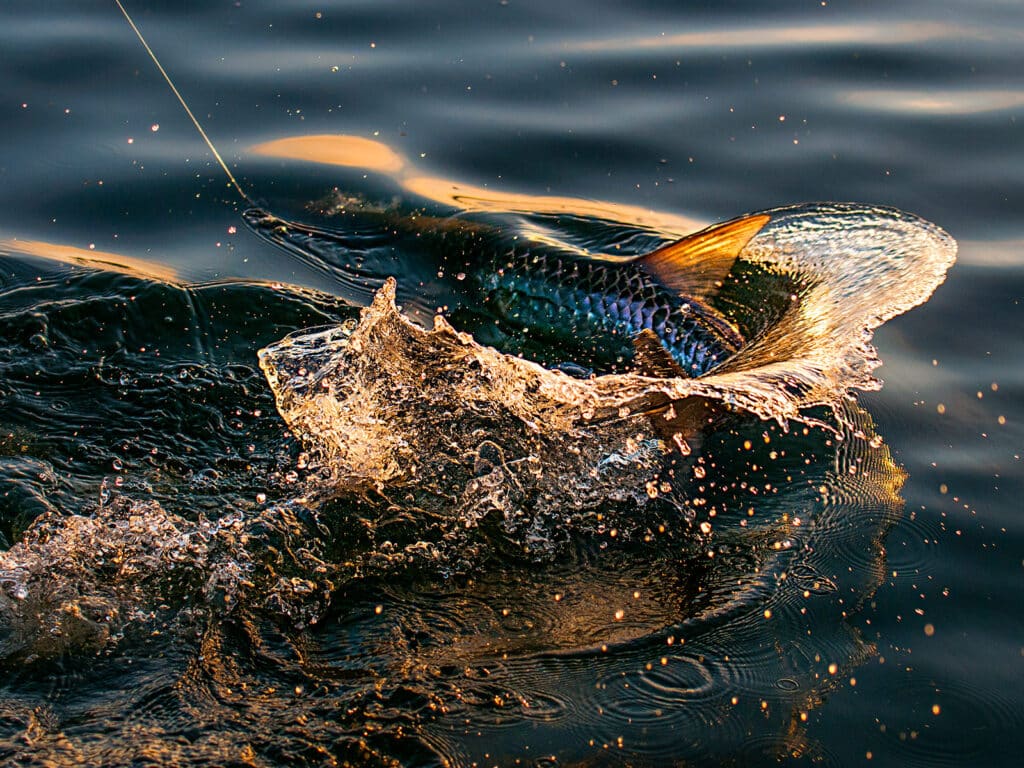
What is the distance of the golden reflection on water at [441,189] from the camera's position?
5.21 m

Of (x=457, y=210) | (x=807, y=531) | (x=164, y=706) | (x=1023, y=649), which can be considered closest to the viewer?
(x=164, y=706)

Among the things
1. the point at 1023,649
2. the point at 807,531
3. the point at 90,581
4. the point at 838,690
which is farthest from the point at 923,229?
the point at 90,581

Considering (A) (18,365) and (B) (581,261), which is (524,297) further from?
(A) (18,365)

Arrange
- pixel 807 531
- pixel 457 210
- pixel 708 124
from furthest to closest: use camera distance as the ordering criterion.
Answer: pixel 708 124 → pixel 457 210 → pixel 807 531

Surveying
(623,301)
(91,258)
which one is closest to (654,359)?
(623,301)

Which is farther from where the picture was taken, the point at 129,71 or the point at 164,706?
the point at 129,71

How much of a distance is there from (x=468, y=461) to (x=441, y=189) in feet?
6.98

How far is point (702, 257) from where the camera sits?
14.2ft

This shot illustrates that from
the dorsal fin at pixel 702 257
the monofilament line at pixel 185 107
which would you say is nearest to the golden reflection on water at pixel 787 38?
the monofilament line at pixel 185 107

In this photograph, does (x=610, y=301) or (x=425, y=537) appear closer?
(x=425, y=537)

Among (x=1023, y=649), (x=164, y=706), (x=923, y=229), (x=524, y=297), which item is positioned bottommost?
(x=164, y=706)

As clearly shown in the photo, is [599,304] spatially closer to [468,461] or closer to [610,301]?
[610,301]

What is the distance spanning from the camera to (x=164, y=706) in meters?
2.64

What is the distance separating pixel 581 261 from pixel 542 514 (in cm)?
161
